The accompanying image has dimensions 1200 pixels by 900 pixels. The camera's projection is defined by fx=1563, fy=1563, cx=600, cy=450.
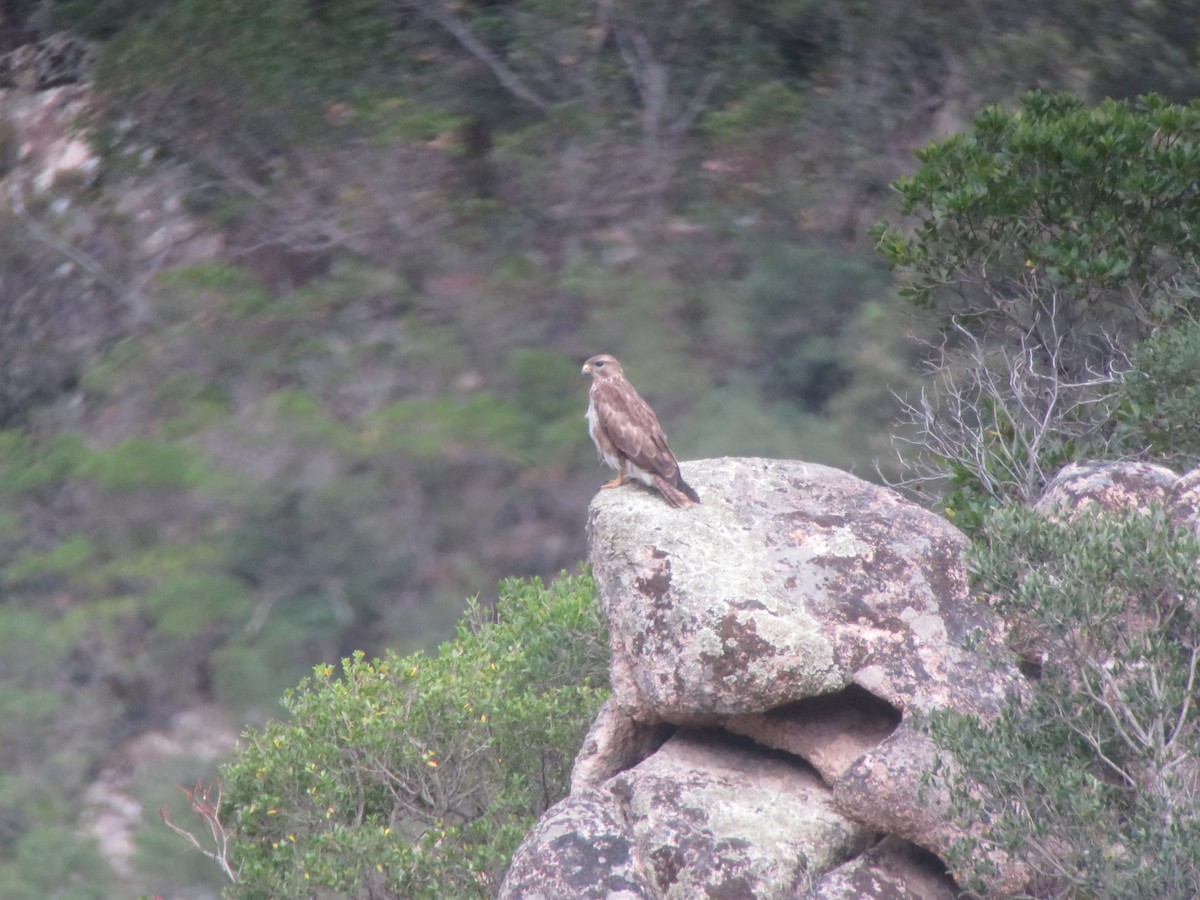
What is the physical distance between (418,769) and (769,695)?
280cm

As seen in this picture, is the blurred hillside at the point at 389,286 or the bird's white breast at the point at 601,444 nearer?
the bird's white breast at the point at 601,444

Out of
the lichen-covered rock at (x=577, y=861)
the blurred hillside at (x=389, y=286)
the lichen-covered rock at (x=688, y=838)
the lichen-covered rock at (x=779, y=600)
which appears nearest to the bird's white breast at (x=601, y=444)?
the lichen-covered rock at (x=779, y=600)

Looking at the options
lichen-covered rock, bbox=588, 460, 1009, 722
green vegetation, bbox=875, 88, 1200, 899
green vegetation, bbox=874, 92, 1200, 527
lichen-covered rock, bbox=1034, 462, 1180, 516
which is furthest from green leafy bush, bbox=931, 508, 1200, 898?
green vegetation, bbox=874, 92, 1200, 527

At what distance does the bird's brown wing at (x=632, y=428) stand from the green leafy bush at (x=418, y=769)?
4.12ft

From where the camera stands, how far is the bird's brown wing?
778 centimetres

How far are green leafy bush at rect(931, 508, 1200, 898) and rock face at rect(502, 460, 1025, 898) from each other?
0.34 m

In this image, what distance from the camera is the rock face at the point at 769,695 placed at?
645 cm

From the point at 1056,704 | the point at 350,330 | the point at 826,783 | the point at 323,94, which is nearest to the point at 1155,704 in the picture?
the point at 1056,704

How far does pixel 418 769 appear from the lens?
28.9 feet

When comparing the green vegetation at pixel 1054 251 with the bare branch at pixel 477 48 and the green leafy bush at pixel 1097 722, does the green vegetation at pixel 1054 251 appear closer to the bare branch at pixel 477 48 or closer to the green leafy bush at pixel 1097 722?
the green leafy bush at pixel 1097 722

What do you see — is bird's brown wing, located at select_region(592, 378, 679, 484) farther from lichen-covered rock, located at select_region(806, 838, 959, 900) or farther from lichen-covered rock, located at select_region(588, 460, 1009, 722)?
lichen-covered rock, located at select_region(806, 838, 959, 900)

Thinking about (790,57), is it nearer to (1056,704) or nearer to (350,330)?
(350,330)

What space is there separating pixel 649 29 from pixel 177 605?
8.29 m

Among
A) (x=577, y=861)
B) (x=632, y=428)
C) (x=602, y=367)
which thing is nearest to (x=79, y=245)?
(x=602, y=367)
